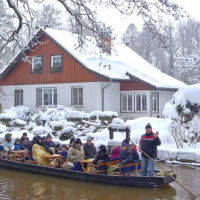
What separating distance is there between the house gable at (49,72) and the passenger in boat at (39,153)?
12325 millimetres

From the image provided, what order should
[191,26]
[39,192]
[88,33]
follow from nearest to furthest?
1. [88,33]
2. [39,192]
3. [191,26]

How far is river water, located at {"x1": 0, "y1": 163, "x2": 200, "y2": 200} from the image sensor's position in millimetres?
10922

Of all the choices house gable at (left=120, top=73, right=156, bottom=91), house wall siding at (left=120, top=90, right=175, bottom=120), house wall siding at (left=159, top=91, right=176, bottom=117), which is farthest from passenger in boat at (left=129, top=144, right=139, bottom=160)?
house wall siding at (left=159, top=91, right=176, bottom=117)

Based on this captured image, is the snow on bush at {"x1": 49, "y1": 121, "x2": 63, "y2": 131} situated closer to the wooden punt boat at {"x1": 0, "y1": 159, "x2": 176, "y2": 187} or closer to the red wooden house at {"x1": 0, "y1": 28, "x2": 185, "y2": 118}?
the red wooden house at {"x1": 0, "y1": 28, "x2": 185, "y2": 118}

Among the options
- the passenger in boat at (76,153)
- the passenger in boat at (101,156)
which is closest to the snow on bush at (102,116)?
the passenger in boat at (76,153)

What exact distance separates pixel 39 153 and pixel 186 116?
6.33m

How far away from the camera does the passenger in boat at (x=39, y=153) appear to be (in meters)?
14.7

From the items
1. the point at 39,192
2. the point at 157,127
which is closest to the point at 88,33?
the point at 39,192

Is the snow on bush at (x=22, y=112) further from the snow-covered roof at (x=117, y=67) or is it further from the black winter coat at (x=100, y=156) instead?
the black winter coat at (x=100, y=156)

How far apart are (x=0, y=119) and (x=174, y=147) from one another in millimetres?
12496

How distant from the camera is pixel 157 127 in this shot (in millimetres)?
19359

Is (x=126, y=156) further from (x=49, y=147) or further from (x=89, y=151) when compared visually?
(x=49, y=147)

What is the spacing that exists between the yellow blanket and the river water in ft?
2.84

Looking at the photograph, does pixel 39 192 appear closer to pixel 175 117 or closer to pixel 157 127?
pixel 175 117
